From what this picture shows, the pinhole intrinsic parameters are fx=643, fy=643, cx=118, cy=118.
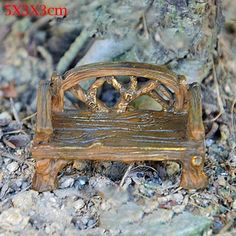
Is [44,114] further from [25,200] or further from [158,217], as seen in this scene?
[158,217]

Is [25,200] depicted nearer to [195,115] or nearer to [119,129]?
[119,129]

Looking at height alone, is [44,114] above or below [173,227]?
above

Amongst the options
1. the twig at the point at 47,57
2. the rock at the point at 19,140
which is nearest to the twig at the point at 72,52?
the twig at the point at 47,57

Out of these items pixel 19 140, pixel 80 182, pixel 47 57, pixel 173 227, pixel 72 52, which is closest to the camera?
pixel 173 227

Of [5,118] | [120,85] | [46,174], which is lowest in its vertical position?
[5,118]

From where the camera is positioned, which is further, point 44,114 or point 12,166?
point 12,166

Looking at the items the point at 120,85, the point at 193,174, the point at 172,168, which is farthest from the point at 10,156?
the point at 193,174

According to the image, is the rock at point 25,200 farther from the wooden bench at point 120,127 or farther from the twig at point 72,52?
the twig at point 72,52

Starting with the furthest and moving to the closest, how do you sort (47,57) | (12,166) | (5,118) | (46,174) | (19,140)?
1. (47,57)
2. (5,118)
3. (19,140)
4. (12,166)
5. (46,174)
